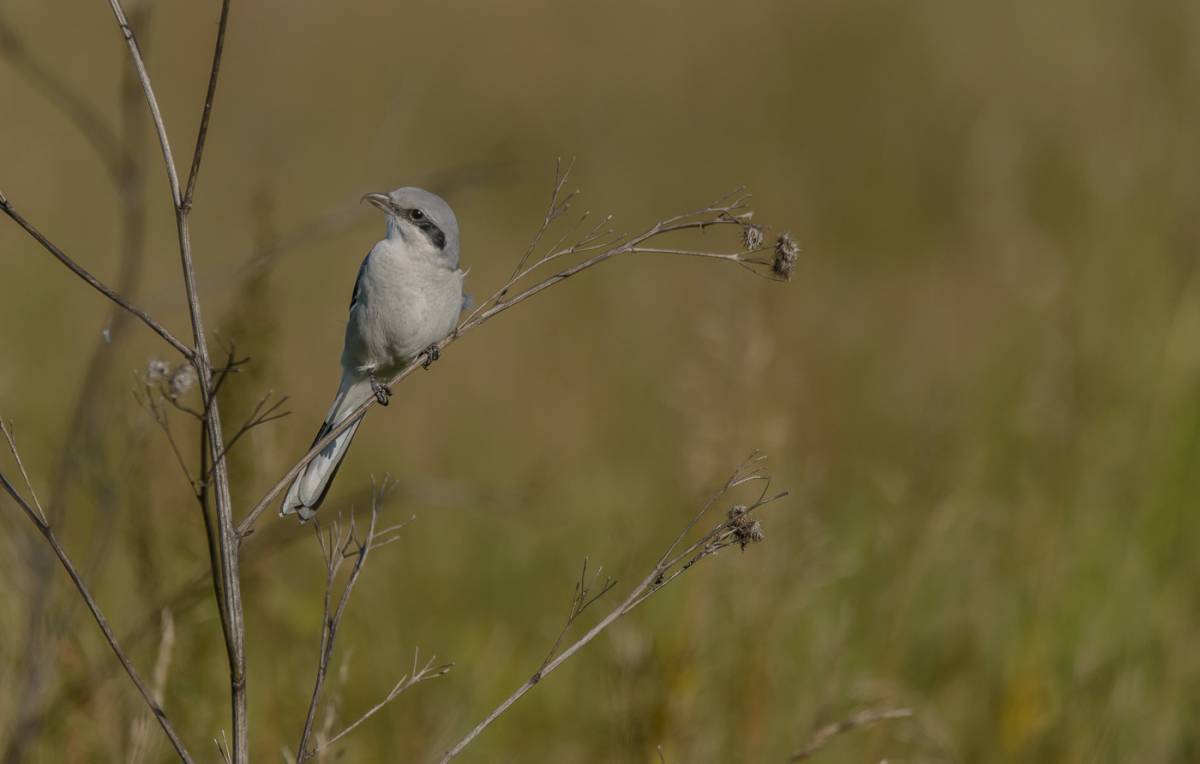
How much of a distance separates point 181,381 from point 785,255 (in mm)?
870

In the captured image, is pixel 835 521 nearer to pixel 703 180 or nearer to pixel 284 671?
pixel 284 671

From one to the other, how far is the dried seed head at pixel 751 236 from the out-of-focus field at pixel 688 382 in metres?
0.82

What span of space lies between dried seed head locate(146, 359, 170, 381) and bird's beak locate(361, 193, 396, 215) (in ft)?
3.50

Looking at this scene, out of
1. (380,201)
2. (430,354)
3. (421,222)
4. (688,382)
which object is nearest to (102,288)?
(430,354)

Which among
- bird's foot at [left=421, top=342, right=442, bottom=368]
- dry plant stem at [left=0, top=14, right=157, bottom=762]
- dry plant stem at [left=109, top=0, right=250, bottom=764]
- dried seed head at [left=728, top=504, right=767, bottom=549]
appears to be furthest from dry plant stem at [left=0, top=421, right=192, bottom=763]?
bird's foot at [left=421, top=342, right=442, bottom=368]

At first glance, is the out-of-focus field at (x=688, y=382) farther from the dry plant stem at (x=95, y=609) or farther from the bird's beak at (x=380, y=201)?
the dry plant stem at (x=95, y=609)

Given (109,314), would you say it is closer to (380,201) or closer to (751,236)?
(380,201)

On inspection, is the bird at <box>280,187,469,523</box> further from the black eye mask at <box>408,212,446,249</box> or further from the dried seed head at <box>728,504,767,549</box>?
the dried seed head at <box>728,504,767,549</box>

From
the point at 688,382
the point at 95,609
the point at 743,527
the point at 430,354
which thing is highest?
the point at 688,382

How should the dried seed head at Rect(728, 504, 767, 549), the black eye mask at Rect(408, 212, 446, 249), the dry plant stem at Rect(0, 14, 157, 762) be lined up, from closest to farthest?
the dried seed head at Rect(728, 504, 767, 549) < the dry plant stem at Rect(0, 14, 157, 762) < the black eye mask at Rect(408, 212, 446, 249)

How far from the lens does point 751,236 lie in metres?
1.94

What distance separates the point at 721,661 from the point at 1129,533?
1.80 m

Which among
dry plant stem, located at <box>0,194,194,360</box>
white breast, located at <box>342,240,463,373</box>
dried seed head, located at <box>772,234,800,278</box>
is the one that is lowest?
dry plant stem, located at <box>0,194,194,360</box>

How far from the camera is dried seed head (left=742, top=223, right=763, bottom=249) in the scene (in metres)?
1.93
